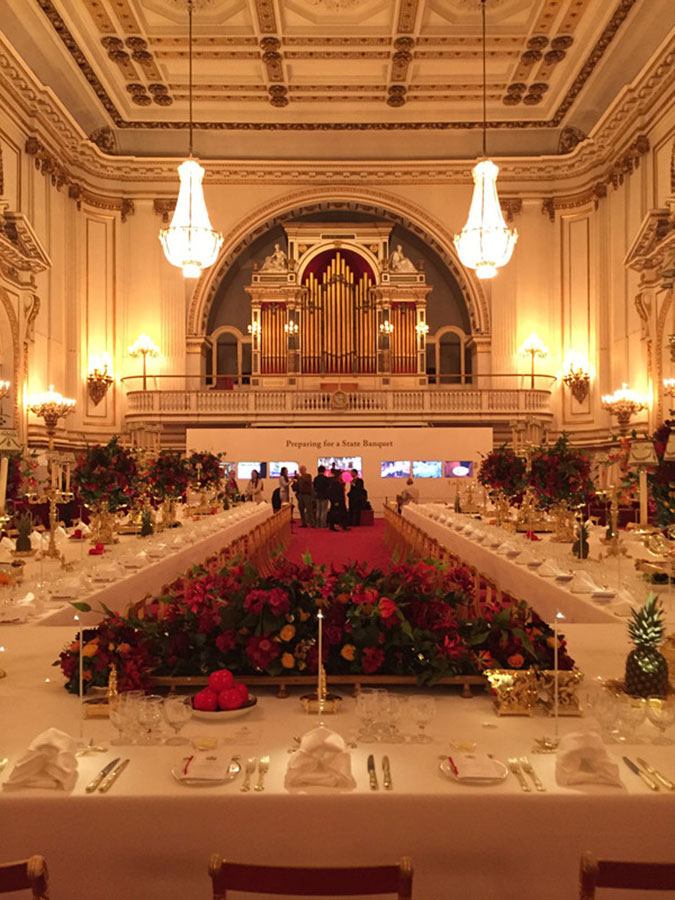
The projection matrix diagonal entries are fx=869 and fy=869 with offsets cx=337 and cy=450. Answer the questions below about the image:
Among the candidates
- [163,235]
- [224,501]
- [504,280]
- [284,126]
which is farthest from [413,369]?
[163,235]

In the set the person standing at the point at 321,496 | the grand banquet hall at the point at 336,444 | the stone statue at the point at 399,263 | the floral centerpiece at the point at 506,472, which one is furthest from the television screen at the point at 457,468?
the floral centerpiece at the point at 506,472

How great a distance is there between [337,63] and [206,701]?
59.5ft

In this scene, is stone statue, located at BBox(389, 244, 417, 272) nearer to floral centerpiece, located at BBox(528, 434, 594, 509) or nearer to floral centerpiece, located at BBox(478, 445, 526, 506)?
floral centerpiece, located at BBox(478, 445, 526, 506)

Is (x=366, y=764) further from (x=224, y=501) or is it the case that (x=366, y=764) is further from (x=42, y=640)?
(x=224, y=501)

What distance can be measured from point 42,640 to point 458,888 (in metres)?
2.33

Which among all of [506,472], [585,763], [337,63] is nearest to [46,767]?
[585,763]

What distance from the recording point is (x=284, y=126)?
21.1 meters

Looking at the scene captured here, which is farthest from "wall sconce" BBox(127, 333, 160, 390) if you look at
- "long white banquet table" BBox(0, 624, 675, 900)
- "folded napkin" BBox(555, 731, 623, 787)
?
"folded napkin" BBox(555, 731, 623, 787)

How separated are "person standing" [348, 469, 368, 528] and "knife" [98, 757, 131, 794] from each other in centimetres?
1500

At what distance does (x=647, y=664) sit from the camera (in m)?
2.78

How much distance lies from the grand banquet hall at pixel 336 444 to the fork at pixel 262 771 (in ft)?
0.06

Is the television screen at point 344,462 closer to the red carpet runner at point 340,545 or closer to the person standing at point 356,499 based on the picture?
the person standing at point 356,499

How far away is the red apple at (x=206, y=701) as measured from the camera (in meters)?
2.73

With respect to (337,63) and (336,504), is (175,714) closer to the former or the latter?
(336,504)
